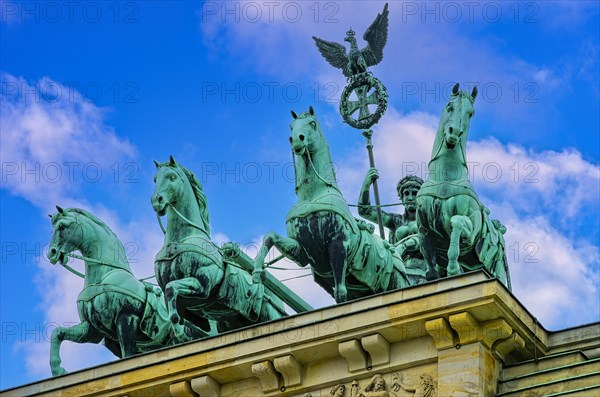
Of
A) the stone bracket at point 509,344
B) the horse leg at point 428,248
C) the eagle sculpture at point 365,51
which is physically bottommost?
the stone bracket at point 509,344

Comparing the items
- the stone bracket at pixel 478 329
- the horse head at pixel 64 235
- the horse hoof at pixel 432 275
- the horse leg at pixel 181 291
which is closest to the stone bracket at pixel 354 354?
the stone bracket at pixel 478 329

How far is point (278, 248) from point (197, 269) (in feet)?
5.45

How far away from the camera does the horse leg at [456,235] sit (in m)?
25.6

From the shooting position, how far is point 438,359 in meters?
24.1

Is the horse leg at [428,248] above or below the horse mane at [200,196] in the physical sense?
below

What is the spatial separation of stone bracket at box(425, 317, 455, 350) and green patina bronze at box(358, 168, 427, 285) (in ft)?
17.6

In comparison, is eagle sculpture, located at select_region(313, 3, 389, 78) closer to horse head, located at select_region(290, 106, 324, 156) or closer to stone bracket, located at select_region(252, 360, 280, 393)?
horse head, located at select_region(290, 106, 324, 156)

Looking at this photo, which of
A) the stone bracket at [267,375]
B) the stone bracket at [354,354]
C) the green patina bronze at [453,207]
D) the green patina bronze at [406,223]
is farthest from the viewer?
the green patina bronze at [406,223]

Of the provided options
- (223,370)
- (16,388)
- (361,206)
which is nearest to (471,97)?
(361,206)

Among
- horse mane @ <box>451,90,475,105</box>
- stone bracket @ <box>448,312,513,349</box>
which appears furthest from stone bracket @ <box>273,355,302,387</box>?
horse mane @ <box>451,90,475,105</box>

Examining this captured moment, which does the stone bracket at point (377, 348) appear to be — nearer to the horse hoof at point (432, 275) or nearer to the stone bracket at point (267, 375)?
the stone bracket at point (267, 375)

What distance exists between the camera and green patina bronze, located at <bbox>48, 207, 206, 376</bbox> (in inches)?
1129

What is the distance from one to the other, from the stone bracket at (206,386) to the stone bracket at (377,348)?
2.17 metres

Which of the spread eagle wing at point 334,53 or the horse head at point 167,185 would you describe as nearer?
the horse head at point 167,185
